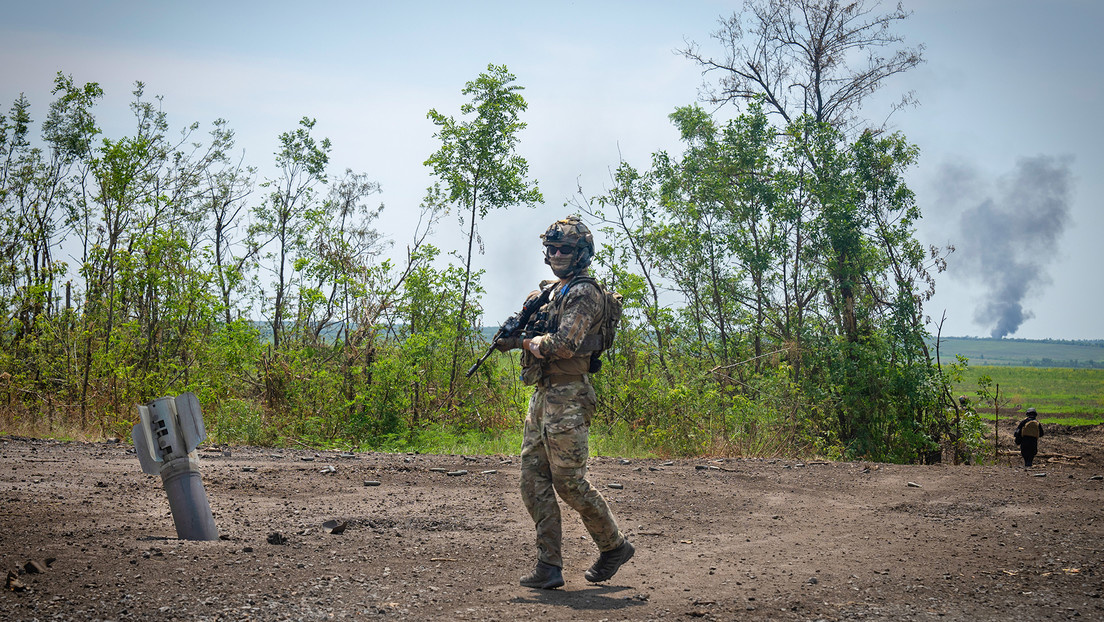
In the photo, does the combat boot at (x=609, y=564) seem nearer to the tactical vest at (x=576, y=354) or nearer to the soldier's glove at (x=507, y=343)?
the tactical vest at (x=576, y=354)

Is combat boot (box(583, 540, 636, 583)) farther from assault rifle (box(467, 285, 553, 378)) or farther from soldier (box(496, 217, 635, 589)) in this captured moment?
assault rifle (box(467, 285, 553, 378))

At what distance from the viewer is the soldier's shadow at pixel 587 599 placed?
4.10 meters

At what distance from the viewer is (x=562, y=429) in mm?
4426

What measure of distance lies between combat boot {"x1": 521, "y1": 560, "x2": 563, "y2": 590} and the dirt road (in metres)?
0.09

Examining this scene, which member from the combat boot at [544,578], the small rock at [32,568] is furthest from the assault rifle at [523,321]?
the small rock at [32,568]

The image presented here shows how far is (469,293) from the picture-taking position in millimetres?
12367

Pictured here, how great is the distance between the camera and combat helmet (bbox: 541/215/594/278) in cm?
473

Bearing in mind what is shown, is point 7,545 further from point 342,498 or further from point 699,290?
point 699,290

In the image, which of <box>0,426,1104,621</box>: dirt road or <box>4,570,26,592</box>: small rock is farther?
<box>0,426,1104,621</box>: dirt road

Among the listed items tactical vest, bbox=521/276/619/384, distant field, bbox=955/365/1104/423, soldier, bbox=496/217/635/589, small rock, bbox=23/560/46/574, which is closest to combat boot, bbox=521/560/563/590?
soldier, bbox=496/217/635/589

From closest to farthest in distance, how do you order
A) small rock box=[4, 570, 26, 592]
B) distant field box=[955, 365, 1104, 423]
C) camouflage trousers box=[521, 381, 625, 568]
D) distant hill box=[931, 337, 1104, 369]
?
small rock box=[4, 570, 26, 592] < camouflage trousers box=[521, 381, 625, 568] < distant field box=[955, 365, 1104, 423] < distant hill box=[931, 337, 1104, 369]

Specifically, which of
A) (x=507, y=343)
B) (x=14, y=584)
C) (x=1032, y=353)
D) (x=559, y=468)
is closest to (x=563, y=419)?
(x=559, y=468)

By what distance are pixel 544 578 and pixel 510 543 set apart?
1.04 metres

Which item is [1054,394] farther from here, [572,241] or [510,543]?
[572,241]
